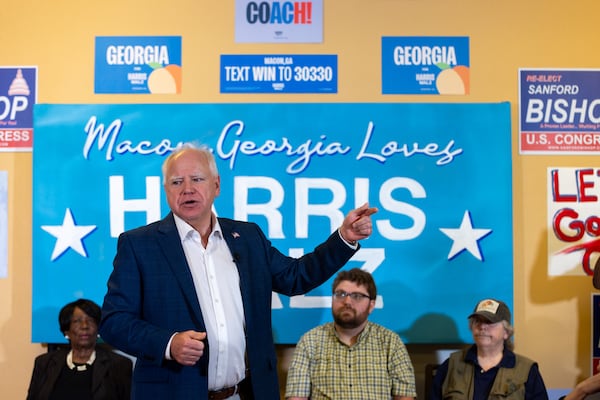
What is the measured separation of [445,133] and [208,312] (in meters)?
2.13

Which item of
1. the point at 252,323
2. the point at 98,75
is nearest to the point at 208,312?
the point at 252,323

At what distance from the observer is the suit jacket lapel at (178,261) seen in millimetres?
1859

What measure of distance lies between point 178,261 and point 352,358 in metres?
1.52

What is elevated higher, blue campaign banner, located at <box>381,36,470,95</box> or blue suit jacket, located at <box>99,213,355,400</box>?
blue campaign banner, located at <box>381,36,470,95</box>

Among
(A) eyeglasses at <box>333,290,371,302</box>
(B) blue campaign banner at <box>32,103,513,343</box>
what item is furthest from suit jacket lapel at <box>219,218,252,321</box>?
(B) blue campaign banner at <box>32,103,513,343</box>

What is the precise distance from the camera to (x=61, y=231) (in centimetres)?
361

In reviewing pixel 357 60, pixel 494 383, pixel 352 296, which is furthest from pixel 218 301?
pixel 357 60

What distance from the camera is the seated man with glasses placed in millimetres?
3139

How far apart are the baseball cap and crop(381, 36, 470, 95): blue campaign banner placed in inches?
45.2

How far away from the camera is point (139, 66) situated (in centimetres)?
371

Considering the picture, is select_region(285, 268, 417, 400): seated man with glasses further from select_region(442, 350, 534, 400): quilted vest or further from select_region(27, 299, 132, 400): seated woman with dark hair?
select_region(27, 299, 132, 400): seated woman with dark hair

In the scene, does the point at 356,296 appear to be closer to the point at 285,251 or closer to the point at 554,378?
the point at 285,251

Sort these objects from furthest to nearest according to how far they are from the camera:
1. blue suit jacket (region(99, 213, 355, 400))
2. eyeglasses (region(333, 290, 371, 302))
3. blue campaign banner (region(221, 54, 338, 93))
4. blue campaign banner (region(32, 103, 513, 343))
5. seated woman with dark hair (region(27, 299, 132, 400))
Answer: blue campaign banner (region(221, 54, 338, 93)) < blue campaign banner (region(32, 103, 513, 343)) < seated woman with dark hair (region(27, 299, 132, 400)) < eyeglasses (region(333, 290, 371, 302)) < blue suit jacket (region(99, 213, 355, 400))

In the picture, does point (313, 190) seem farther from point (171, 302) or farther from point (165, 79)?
point (171, 302)
